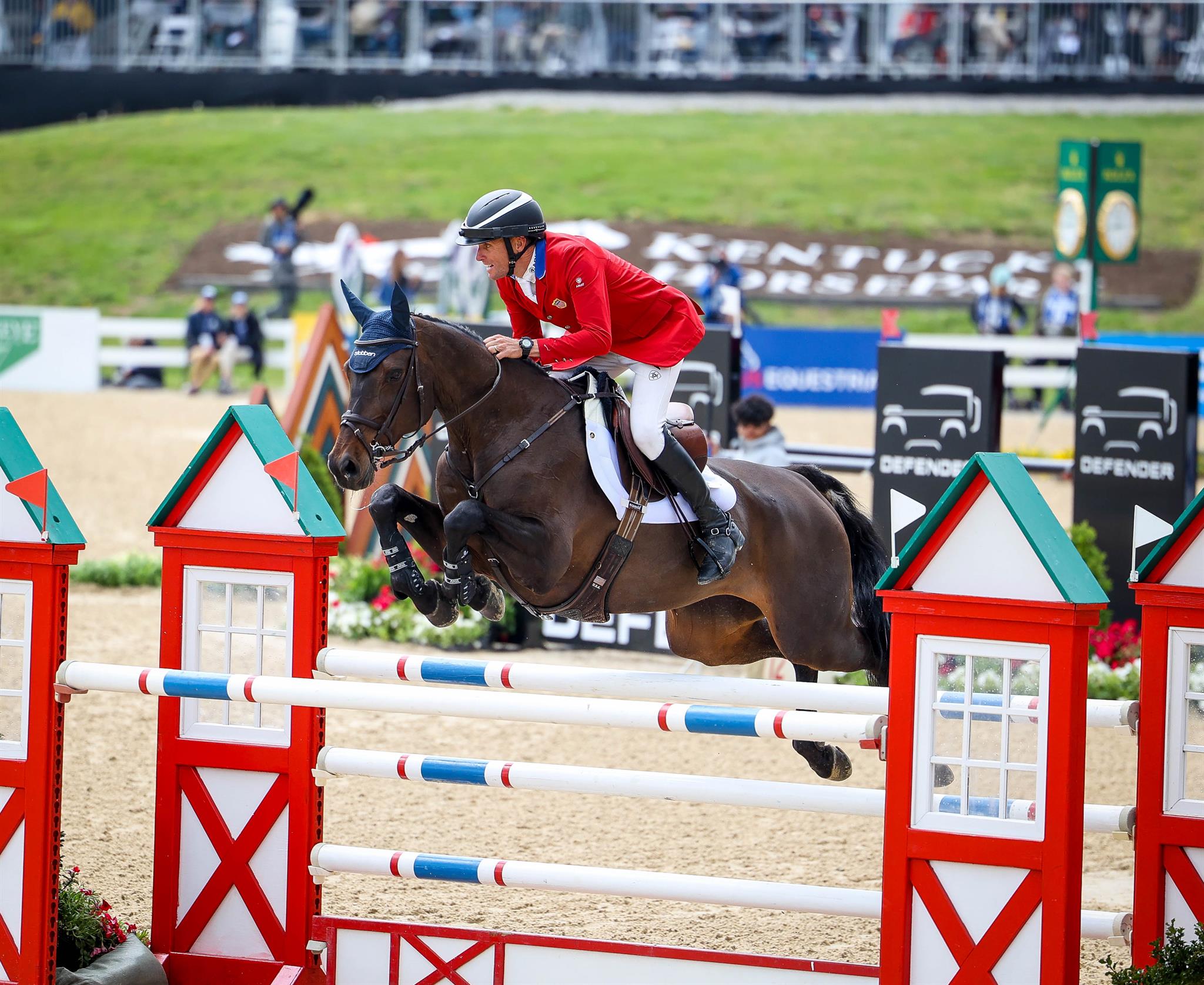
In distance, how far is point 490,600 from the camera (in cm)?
488

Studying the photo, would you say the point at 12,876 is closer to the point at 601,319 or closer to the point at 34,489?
the point at 34,489

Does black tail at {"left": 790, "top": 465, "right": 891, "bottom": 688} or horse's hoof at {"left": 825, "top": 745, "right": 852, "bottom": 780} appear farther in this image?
black tail at {"left": 790, "top": 465, "right": 891, "bottom": 688}

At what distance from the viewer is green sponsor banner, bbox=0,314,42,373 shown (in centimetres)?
2086

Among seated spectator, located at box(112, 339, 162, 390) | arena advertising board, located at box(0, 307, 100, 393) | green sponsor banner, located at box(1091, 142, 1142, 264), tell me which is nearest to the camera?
green sponsor banner, located at box(1091, 142, 1142, 264)

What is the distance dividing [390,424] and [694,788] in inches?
60.9

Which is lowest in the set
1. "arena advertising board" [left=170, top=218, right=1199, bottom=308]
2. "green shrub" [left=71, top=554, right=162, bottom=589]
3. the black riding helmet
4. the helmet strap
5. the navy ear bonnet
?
"green shrub" [left=71, top=554, right=162, bottom=589]

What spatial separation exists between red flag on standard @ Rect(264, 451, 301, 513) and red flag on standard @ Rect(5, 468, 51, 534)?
0.60 meters

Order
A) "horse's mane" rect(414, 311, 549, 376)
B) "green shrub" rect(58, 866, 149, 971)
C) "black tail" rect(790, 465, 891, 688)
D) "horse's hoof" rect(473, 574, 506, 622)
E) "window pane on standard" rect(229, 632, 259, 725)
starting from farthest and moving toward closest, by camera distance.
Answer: "black tail" rect(790, 465, 891, 688), "horse's mane" rect(414, 311, 549, 376), "horse's hoof" rect(473, 574, 506, 622), "window pane on standard" rect(229, 632, 259, 725), "green shrub" rect(58, 866, 149, 971)

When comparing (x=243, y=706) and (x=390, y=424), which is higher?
(x=390, y=424)

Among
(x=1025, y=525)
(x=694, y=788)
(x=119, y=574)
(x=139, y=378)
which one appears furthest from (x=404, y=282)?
(x=1025, y=525)

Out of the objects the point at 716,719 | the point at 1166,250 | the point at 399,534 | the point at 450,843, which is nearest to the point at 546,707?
the point at 716,719

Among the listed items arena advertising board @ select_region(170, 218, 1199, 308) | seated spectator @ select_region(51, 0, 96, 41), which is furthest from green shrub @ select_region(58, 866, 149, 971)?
seated spectator @ select_region(51, 0, 96, 41)

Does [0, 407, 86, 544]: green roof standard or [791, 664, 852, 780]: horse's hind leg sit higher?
[0, 407, 86, 544]: green roof standard

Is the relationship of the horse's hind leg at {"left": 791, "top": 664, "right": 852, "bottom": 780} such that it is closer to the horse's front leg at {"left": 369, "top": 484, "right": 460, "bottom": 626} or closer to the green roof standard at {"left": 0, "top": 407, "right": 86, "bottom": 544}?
the horse's front leg at {"left": 369, "top": 484, "right": 460, "bottom": 626}
